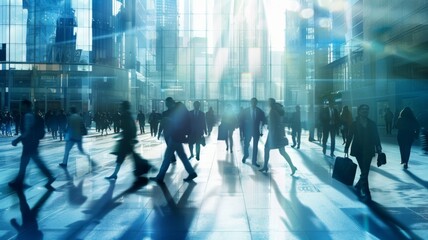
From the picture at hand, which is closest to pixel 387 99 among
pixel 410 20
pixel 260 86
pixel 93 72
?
pixel 410 20

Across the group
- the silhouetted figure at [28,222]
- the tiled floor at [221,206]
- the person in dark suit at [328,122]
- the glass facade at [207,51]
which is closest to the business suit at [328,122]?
the person in dark suit at [328,122]

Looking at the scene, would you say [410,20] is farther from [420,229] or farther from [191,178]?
[420,229]

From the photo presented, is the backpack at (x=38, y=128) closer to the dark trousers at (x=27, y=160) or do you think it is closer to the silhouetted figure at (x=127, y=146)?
the dark trousers at (x=27, y=160)

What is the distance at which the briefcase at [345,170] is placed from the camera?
816cm

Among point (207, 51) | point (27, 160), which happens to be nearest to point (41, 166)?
point (27, 160)

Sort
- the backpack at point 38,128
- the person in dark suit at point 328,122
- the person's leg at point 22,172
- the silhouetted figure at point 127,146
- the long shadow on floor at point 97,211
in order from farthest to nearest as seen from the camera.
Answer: the person in dark suit at point 328,122 → the silhouetted figure at point 127,146 → the backpack at point 38,128 → the person's leg at point 22,172 → the long shadow on floor at point 97,211

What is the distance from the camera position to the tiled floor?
570 cm

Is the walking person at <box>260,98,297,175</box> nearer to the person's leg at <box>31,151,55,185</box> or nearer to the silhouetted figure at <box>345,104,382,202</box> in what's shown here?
the silhouetted figure at <box>345,104,382,202</box>

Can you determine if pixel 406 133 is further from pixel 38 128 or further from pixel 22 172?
pixel 22 172

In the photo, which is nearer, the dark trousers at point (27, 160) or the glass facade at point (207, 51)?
the dark trousers at point (27, 160)

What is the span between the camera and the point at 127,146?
400 inches

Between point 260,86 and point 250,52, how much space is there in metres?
3.08

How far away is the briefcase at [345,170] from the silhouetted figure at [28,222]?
504 centimetres

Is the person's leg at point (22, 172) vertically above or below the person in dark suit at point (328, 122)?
below
